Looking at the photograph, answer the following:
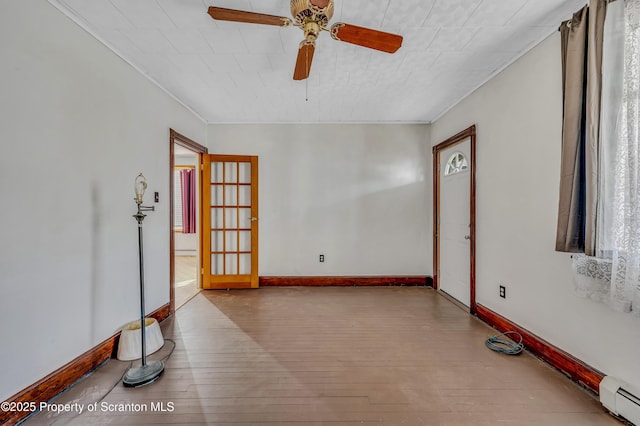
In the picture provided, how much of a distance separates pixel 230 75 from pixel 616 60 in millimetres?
2769

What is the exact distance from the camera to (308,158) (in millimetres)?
3973

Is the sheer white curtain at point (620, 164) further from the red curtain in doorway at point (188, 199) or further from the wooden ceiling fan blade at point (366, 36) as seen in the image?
the red curtain in doorway at point (188, 199)

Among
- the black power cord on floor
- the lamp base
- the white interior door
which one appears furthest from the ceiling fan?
the black power cord on floor

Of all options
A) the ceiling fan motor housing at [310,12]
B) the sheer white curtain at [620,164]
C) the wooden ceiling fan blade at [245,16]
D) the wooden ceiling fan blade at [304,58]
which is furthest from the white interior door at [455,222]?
the wooden ceiling fan blade at [245,16]

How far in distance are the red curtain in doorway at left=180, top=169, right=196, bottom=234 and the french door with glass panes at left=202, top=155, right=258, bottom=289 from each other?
2900 mm

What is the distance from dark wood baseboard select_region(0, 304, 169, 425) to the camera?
1.45m

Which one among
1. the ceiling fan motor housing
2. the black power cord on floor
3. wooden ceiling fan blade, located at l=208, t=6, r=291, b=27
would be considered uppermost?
the ceiling fan motor housing

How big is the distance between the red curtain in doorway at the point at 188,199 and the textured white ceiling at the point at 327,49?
342 cm

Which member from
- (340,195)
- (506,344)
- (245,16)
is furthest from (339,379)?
(340,195)

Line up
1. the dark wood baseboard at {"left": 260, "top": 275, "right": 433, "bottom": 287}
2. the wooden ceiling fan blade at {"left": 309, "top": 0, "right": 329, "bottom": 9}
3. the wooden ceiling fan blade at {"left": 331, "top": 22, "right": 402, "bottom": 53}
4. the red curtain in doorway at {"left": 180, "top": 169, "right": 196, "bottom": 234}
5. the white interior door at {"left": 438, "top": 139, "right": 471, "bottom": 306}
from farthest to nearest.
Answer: the red curtain in doorway at {"left": 180, "top": 169, "right": 196, "bottom": 234}, the dark wood baseboard at {"left": 260, "top": 275, "right": 433, "bottom": 287}, the white interior door at {"left": 438, "top": 139, "right": 471, "bottom": 306}, the wooden ceiling fan blade at {"left": 331, "top": 22, "right": 402, "bottom": 53}, the wooden ceiling fan blade at {"left": 309, "top": 0, "right": 329, "bottom": 9}

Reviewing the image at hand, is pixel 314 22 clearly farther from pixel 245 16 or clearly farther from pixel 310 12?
pixel 245 16

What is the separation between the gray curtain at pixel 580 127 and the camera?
1544 millimetres

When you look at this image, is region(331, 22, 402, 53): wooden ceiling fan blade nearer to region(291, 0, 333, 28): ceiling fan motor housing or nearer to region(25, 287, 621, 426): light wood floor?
region(291, 0, 333, 28): ceiling fan motor housing

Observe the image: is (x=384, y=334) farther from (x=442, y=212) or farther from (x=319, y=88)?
(x=319, y=88)
